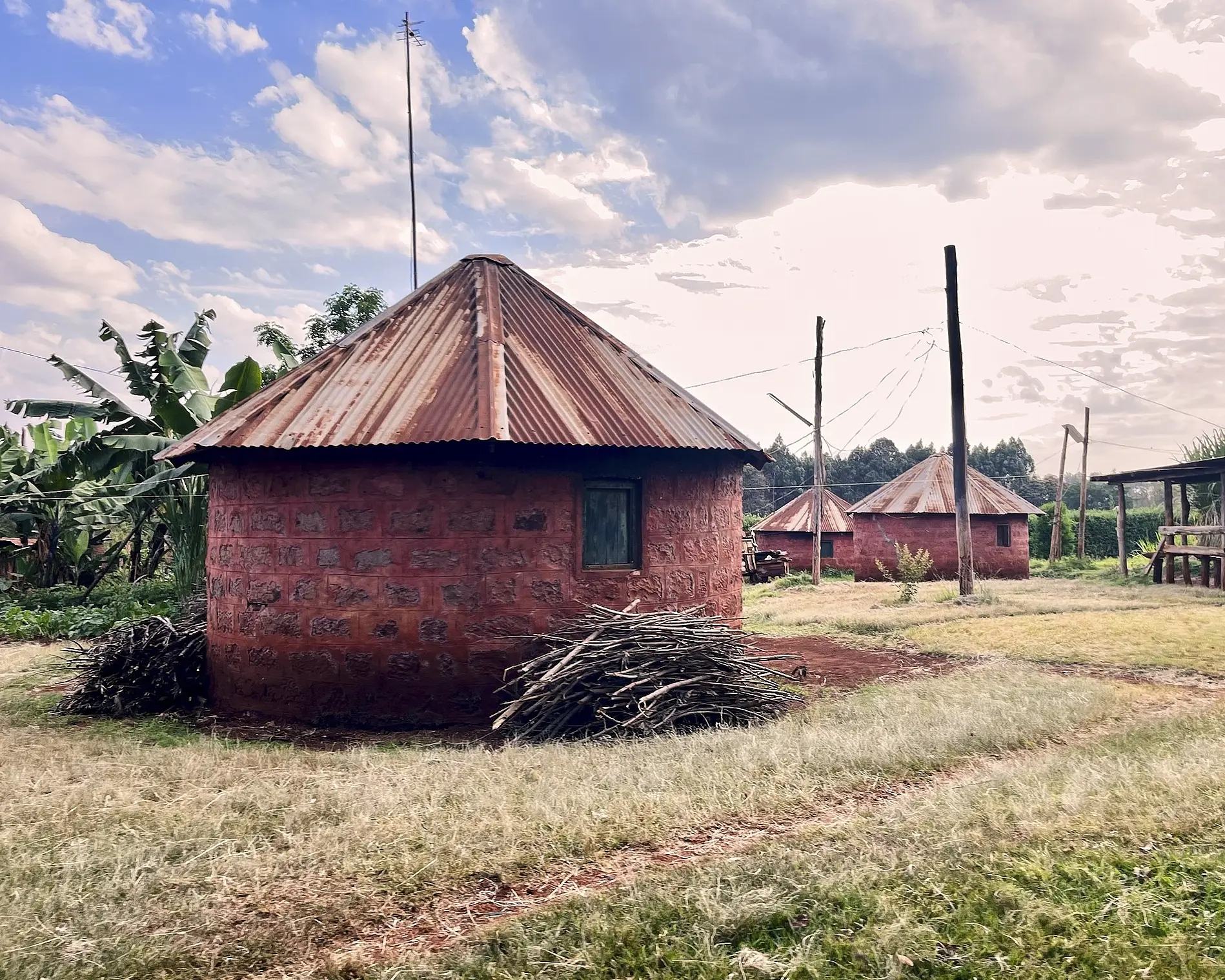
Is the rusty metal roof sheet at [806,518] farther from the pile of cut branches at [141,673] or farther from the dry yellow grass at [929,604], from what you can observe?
the pile of cut branches at [141,673]

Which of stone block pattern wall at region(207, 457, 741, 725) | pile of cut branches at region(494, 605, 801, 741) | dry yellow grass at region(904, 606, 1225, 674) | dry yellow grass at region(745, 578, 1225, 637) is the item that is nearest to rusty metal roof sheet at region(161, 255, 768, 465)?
stone block pattern wall at region(207, 457, 741, 725)

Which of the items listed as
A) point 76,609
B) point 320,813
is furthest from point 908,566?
point 320,813

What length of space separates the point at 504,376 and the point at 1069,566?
86.9ft

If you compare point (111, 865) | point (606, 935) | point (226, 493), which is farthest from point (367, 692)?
point (606, 935)

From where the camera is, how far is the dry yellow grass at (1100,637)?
40.3 feet

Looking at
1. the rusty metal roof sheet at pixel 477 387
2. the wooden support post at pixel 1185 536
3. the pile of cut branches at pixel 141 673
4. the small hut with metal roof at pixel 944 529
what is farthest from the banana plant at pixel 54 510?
the wooden support post at pixel 1185 536

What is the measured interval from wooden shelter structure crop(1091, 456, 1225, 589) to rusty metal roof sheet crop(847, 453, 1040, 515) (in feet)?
10.3

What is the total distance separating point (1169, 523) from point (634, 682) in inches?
879

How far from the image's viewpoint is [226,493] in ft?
33.7

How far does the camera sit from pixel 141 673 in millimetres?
10391

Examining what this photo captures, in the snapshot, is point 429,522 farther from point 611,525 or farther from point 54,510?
point 54,510

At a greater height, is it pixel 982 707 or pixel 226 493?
pixel 226 493

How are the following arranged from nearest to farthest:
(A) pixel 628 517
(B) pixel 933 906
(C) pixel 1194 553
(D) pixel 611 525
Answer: (B) pixel 933 906
(D) pixel 611 525
(A) pixel 628 517
(C) pixel 1194 553

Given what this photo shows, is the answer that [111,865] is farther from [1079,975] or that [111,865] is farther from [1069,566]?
[1069,566]
